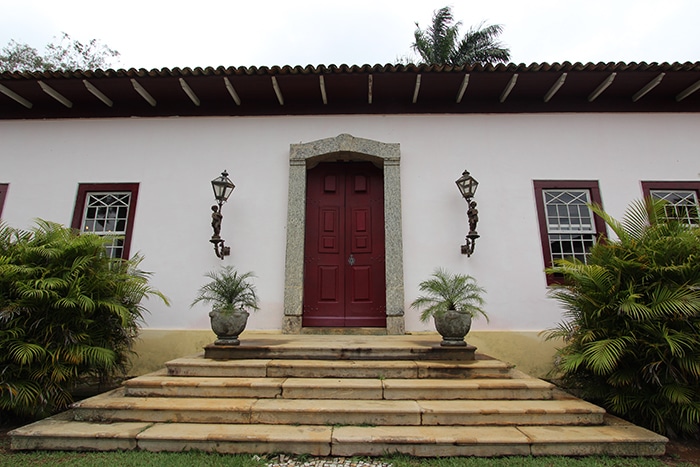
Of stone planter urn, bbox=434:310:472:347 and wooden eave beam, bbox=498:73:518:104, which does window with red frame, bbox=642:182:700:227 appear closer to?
wooden eave beam, bbox=498:73:518:104

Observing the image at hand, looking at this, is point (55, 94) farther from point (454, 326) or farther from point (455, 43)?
point (455, 43)

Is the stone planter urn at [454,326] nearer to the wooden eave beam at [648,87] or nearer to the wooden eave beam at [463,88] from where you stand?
the wooden eave beam at [463,88]

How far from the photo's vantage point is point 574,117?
217 inches

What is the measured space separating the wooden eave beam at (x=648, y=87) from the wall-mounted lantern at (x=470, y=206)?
2.86 m

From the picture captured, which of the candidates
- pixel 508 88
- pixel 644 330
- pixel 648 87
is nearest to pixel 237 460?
pixel 644 330

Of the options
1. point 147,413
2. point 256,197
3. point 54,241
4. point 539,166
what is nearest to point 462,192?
point 539,166

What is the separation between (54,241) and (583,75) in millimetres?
6791

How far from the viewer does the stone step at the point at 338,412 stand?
2906mm

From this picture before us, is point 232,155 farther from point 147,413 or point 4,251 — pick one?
point 147,413

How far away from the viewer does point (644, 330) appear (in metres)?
3.17

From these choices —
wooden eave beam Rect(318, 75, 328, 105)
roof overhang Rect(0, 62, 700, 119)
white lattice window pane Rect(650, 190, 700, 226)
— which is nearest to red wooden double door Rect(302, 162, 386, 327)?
wooden eave beam Rect(318, 75, 328, 105)

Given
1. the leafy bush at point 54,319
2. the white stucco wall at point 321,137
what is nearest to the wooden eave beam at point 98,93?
the white stucco wall at point 321,137

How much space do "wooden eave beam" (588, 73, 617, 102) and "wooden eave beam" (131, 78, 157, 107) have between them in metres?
6.64

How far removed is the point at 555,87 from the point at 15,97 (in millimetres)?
8016
